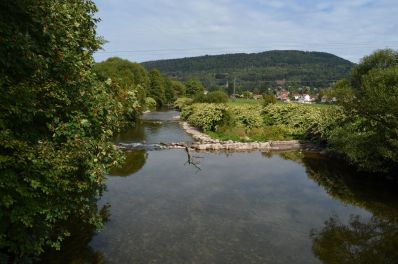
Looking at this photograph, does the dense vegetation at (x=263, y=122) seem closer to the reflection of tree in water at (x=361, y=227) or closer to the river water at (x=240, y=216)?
the river water at (x=240, y=216)

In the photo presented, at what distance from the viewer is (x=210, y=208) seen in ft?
71.6

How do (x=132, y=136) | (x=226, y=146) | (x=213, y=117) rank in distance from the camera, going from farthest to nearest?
(x=213, y=117)
(x=132, y=136)
(x=226, y=146)

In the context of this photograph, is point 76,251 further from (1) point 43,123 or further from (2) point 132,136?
(2) point 132,136

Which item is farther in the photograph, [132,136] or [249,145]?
[132,136]

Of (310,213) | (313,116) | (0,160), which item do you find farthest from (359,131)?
(0,160)

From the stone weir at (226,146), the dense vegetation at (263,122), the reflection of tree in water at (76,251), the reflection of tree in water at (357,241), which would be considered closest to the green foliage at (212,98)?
the dense vegetation at (263,122)

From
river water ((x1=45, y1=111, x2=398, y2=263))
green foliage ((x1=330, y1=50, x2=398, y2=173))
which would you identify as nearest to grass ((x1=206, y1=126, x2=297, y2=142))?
river water ((x1=45, y1=111, x2=398, y2=263))

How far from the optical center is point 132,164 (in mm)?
33344

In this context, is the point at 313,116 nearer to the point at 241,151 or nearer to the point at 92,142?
the point at 241,151

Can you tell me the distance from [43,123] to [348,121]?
2969cm

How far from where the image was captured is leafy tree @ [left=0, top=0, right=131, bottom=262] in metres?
9.52

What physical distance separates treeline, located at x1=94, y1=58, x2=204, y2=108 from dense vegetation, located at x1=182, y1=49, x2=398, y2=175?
13.8m

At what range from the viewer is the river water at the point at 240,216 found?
16234 mm

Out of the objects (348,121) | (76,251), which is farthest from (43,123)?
(348,121)
